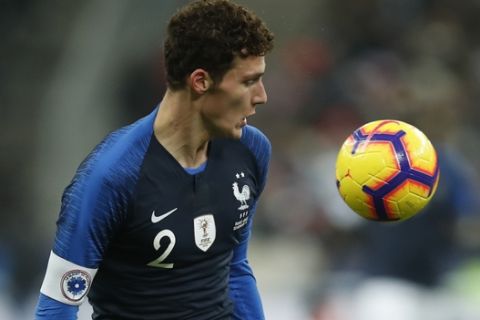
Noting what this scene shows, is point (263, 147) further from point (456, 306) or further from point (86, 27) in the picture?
point (86, 27)

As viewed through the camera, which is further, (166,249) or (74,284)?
(166,249)

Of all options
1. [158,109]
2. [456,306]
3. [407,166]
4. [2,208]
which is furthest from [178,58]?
[2,208]

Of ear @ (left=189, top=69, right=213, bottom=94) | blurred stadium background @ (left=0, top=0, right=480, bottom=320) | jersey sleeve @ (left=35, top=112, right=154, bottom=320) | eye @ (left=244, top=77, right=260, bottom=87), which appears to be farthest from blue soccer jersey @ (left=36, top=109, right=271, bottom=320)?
blurred stadium background @ (left=0, top=0, right=480, bottom=320)

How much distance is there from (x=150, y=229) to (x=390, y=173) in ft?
3.57

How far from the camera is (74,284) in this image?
3602 mm

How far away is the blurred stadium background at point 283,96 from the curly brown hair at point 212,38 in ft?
15.7

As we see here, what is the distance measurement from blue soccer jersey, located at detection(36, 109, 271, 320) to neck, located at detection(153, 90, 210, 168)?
1.3 inches

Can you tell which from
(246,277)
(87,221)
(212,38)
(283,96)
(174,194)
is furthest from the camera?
(283,96)

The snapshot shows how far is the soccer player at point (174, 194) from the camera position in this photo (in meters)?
3.59

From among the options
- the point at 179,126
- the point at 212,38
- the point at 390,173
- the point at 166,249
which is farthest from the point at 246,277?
the point at 212,38

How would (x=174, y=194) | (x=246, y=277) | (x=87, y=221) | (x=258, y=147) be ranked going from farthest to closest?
(x=246, y=277) → (x=258, y=147) → (x=174, y=194) → (x=87, y=221)

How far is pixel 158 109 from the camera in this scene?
382 centimetres

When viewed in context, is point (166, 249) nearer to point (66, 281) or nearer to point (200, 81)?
point (66, 281)

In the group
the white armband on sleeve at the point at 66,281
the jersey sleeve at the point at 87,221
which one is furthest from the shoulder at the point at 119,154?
the white armband on sleeve at the point at 66,281
